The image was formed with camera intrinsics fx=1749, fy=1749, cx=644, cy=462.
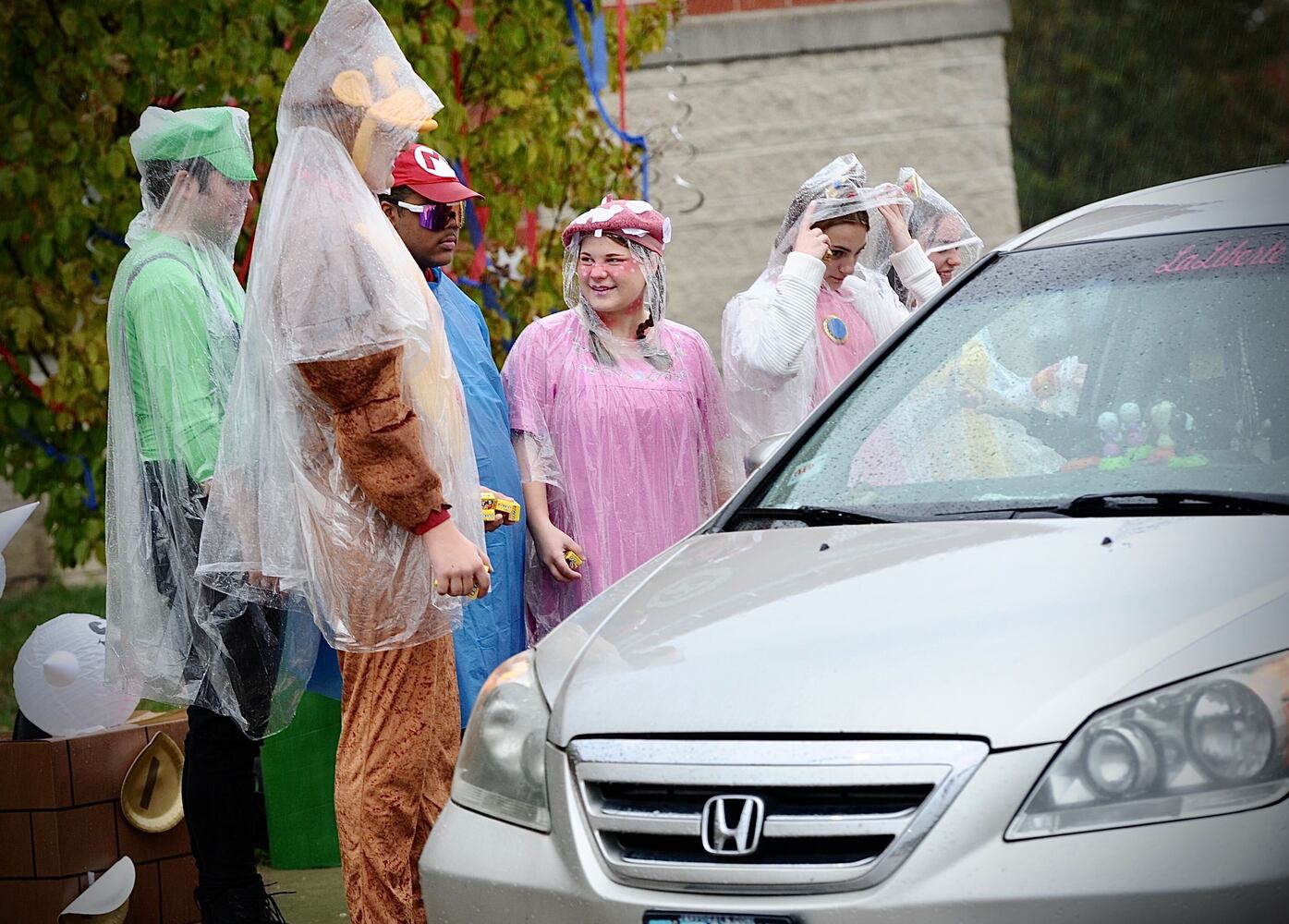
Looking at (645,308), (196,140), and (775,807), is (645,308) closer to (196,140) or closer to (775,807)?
(196,140)

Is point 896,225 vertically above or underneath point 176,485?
above

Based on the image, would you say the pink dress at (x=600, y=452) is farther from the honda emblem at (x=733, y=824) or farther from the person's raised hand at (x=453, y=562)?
the honda emblem at (x=733, y=824)

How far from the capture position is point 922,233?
241 inches

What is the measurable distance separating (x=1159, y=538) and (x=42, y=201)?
16.1ft

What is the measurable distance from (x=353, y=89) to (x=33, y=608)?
8.91 m

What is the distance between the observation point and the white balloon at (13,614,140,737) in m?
4.64

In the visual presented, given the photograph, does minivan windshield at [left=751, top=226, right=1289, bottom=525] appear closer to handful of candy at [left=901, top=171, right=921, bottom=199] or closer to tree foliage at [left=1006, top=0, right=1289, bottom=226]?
handful of candy at [left=901, top=171, right=921, bottom=199]

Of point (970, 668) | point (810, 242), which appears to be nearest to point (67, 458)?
point (810, 242)

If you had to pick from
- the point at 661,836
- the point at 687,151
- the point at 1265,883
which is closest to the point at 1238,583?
the point at 1265,883

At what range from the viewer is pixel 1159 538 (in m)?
2.80

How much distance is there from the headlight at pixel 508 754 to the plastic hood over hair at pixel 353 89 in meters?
1.33

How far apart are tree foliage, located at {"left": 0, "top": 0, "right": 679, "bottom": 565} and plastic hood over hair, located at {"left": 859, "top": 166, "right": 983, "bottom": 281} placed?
1715mm

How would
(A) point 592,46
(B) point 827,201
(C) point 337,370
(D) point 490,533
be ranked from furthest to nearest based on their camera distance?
(A) point 592,46, (B) point 827,201, (D) point 490,533, (C) point 337,370

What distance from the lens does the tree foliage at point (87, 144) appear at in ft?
20.7
